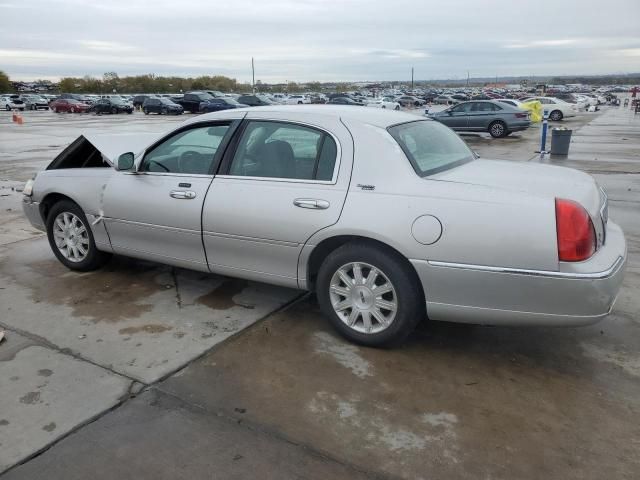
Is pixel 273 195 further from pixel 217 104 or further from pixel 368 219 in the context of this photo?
pixel 217 104

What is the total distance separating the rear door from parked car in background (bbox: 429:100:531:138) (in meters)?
17.2

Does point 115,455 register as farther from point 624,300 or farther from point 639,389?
point 624,300

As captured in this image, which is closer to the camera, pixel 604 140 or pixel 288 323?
pixel 288 323

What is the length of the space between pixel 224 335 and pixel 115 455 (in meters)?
1.36

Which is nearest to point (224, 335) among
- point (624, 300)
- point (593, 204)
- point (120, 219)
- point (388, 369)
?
point (388, 369)

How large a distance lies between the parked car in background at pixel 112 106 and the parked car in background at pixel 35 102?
12134 millimetres

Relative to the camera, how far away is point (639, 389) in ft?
10.4

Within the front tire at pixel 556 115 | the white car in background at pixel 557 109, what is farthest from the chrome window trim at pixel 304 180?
the front tire at pixel 556 115

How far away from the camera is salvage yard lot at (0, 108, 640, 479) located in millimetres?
2605

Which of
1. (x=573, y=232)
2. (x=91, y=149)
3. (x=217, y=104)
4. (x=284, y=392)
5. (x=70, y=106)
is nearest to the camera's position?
(x=573, y=232)

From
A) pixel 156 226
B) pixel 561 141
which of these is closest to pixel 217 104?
pixel 561 141

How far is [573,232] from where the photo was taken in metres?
3.04

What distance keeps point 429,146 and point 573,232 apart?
1.32m

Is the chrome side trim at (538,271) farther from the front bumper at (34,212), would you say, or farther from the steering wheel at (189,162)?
the front bumper at (34,212)
